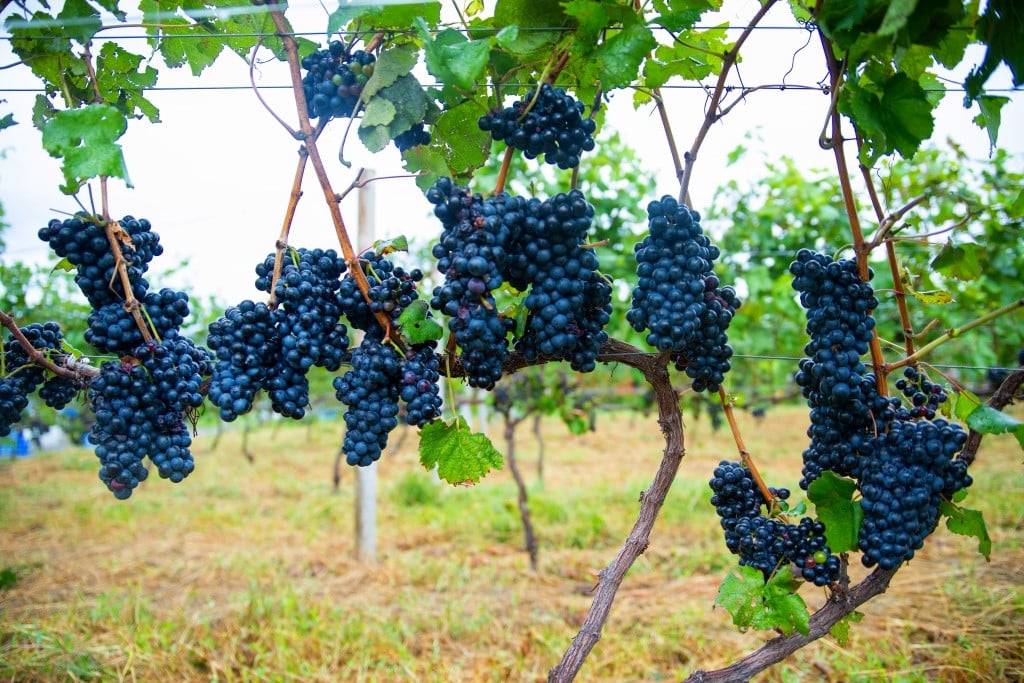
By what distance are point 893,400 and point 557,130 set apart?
1130 mm

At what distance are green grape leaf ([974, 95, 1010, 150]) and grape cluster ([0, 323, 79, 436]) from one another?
231cm

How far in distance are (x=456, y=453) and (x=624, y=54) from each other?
0.95 m

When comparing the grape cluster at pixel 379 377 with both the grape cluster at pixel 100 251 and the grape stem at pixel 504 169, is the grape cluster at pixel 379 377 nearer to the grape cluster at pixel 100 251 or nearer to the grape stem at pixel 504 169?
the grape stem at pixel 504 169

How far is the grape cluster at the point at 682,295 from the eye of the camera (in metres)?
1.47

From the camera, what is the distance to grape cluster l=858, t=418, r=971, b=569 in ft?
5.27

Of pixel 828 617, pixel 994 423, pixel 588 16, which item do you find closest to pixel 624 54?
pixel 588 16

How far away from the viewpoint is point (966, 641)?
9.35 feet

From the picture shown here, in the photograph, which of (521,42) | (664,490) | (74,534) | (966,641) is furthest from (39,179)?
(966,641)

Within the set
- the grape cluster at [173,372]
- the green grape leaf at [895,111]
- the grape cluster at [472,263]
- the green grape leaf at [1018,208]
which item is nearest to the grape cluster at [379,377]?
the grape cluster at [472,263]

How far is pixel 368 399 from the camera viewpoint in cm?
151

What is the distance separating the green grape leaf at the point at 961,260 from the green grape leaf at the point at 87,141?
203 cm

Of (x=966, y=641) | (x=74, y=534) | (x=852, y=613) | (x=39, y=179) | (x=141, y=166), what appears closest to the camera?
(x=852, y=613)

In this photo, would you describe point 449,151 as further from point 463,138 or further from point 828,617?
point 828,617

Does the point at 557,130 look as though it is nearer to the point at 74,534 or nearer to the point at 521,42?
the point at 521,42
